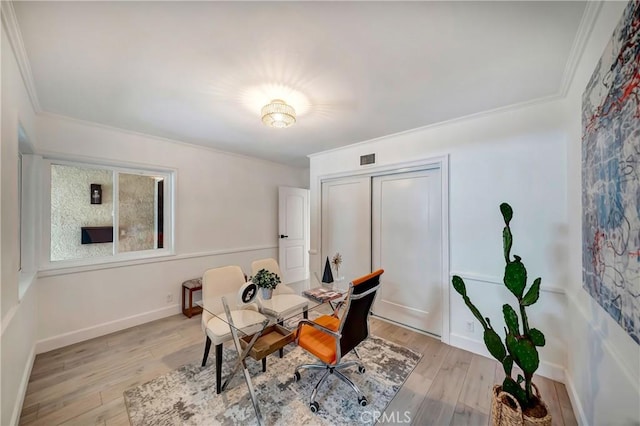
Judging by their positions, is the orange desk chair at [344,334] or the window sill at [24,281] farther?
the window sill at [24,281]

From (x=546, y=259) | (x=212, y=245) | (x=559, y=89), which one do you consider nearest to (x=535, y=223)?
→ (x=546, y=259)

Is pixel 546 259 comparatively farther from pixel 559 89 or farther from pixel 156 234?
pixel 156 234

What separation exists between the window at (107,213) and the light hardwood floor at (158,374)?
1010 mm

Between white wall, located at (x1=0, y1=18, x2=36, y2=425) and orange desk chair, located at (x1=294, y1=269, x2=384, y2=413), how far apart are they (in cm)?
174

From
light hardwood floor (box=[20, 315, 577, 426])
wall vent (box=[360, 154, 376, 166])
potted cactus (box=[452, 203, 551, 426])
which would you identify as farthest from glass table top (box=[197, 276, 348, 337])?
wall vent (box=[360, 154, 376, 166])

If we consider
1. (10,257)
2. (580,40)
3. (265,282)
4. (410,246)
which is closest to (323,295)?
(265,282)

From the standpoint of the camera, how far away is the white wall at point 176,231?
8.39ft

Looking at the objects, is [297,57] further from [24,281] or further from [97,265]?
[97,265]

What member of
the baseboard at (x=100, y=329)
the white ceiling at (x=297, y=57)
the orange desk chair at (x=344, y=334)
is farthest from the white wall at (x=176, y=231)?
the orange desk chair at (x=344, y=334)

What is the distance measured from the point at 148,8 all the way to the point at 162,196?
272 cm

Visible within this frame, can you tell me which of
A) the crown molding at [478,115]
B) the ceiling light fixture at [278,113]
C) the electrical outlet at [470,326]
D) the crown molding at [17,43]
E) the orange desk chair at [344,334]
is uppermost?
the crown molding at [17,43]

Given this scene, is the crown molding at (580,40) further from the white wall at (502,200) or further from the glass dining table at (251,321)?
the glass dining table at (251,321)

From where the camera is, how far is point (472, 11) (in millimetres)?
1238

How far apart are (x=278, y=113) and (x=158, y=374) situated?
98.9 inches
